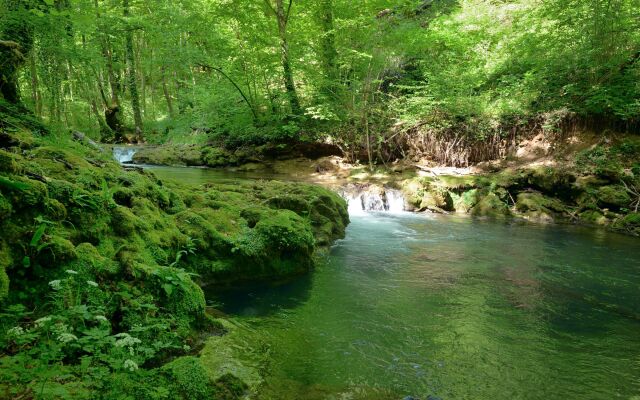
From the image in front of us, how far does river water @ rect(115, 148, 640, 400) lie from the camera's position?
3.26 meters

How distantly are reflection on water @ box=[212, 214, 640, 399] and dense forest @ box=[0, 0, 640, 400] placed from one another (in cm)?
3

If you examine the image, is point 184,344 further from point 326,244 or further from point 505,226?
point 505,226

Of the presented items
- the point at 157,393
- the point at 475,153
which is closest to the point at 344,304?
the point at 157,393

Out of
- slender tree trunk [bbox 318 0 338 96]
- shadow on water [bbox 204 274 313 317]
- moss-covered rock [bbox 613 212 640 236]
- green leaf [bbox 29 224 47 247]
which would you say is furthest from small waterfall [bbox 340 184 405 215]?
green leaf [bbox 29 224 47 247]

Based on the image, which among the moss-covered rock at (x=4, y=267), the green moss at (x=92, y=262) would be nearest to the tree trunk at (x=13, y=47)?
the green moss at (x=92, y=262)

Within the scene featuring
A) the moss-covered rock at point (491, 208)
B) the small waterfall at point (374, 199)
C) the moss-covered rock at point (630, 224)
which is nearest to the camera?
the moss-covered rock at point (630, 224)

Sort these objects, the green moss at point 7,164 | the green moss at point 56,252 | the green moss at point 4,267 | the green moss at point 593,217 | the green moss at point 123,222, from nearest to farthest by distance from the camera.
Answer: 1. the green moss at point 4,267
2. the green moss at point 56,252
3. the green moss at point 7,164
4. the green moss at point 123,222
5. the green moss at point 593,217

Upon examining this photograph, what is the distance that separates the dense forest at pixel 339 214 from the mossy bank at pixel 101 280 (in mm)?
18

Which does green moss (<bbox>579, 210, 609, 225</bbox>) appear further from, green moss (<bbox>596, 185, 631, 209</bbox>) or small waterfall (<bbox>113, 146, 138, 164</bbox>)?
small waterfall (<bbox>113, 146, 138, 164</bbox>)

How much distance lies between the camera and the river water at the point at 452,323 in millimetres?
3264

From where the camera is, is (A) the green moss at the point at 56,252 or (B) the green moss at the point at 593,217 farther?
(B) the green moss at the point at 593,217

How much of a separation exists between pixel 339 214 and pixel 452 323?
4.54m

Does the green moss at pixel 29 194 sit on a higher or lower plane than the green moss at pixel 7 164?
lower

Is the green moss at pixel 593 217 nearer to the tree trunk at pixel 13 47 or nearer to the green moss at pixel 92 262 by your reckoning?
the green moss at pixel 92 262
